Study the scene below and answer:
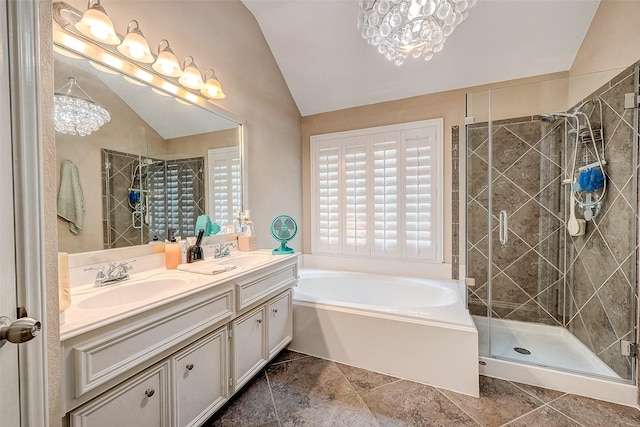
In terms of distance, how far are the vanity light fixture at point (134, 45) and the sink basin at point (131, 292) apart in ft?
4.08

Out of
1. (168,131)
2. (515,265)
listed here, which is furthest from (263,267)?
(515,265)

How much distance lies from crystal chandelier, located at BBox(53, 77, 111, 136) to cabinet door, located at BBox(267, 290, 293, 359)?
1.42 metres

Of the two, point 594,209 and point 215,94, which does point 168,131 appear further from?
point 594,209

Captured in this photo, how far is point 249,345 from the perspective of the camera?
167 centimetres

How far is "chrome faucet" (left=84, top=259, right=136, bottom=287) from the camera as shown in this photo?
1317mm

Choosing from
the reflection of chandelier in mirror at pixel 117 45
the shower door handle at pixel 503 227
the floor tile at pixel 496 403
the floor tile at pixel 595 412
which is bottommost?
the floor tile at pixel 595 412

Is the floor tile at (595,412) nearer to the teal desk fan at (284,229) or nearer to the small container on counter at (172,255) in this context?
the teal desk fan at (284,229)

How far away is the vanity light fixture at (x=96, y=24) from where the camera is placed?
1.27m

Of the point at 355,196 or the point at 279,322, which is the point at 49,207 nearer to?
the point at 279,322

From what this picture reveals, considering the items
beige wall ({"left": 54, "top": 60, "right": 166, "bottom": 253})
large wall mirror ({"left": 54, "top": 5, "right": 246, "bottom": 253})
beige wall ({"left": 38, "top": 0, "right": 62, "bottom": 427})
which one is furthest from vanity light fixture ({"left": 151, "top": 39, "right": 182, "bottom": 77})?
beige wall ({"left": 38, "top": 0, "right": 62, "bottom": 427})

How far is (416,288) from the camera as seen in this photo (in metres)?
2.62

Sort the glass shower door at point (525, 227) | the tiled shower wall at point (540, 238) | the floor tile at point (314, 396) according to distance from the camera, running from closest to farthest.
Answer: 1. the floor tile at point (314, 396)
2. the tiled shower wall at point (540, 238)
3. the glass shower door at point (525, 227)

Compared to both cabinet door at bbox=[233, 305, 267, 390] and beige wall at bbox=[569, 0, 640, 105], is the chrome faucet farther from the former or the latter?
beige wall at bbox=[569, 0, 640, 105]

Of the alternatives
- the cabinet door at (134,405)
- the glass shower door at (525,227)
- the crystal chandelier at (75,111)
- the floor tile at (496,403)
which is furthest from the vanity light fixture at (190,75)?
the floor tile at (496,403)
